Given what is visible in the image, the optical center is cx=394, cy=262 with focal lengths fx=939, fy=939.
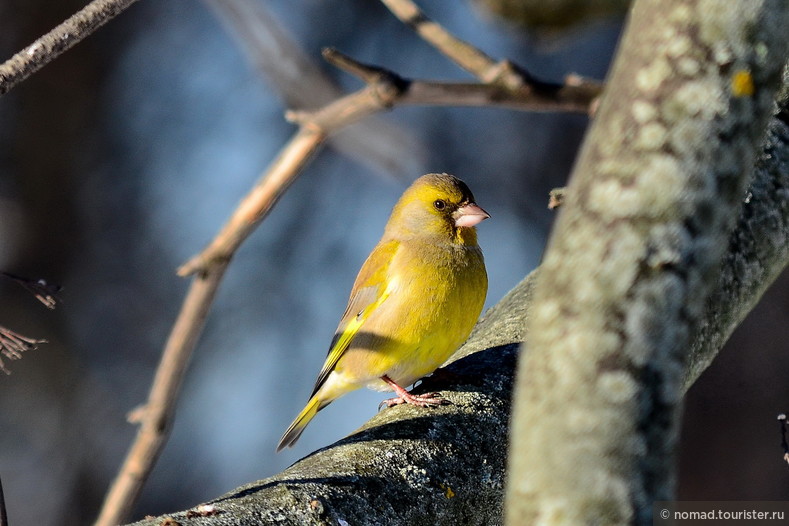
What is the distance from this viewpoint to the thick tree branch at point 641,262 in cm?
90

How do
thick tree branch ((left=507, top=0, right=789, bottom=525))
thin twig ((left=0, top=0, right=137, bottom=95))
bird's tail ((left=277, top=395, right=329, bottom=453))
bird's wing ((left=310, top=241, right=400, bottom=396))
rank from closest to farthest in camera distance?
1. thick tree branch ((left=507, top=0, right=789, bottom=525))
2. thin twig ((left=0, top=0, right=137, bottom=95))
3. bird's wing ((left=310, top=241, right=400, bottom=396))
4. bird's tail ((left=277, top=395, right=329, bottom=453))

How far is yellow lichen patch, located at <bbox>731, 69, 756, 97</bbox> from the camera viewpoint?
932 millimetres

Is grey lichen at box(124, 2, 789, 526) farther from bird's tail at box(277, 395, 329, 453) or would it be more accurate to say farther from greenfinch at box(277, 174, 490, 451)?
bird's tail at box(277, 395, 329, 453)

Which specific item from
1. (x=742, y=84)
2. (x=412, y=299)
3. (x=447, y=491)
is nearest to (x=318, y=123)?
(x=447, y=491)

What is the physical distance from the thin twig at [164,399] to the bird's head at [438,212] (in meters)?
1.55

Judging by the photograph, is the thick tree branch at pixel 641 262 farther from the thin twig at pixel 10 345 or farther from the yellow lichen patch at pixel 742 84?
the thin twig at pixel 10 345

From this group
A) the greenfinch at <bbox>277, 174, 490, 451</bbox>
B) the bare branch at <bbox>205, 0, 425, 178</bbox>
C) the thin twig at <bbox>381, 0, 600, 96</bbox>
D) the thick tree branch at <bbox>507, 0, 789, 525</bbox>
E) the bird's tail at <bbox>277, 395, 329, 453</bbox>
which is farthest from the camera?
the bare branch at <bbox>205, 0, 425, 178</bbox>

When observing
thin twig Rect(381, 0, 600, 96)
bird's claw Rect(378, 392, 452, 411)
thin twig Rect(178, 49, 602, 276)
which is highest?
thin twig Rect(381, 0, 600, 96)

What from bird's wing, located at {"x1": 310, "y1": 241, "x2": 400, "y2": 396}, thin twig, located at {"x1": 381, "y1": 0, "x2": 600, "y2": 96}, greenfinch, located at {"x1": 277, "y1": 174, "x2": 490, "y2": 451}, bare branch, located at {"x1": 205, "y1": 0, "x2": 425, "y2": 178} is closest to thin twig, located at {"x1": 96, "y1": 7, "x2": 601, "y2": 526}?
thin twig, located at {"x1": 381, "y1": 0, "x2": 600, "y2": 96}

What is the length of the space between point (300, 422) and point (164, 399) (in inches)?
57.0

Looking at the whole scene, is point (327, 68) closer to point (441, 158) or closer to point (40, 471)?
point (441, 158)

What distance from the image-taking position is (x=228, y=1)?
5422mm

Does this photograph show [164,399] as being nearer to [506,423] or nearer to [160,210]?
A: [506,423]

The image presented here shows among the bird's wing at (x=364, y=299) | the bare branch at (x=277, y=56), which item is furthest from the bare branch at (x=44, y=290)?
the bare branch at (x=277, y=56)
